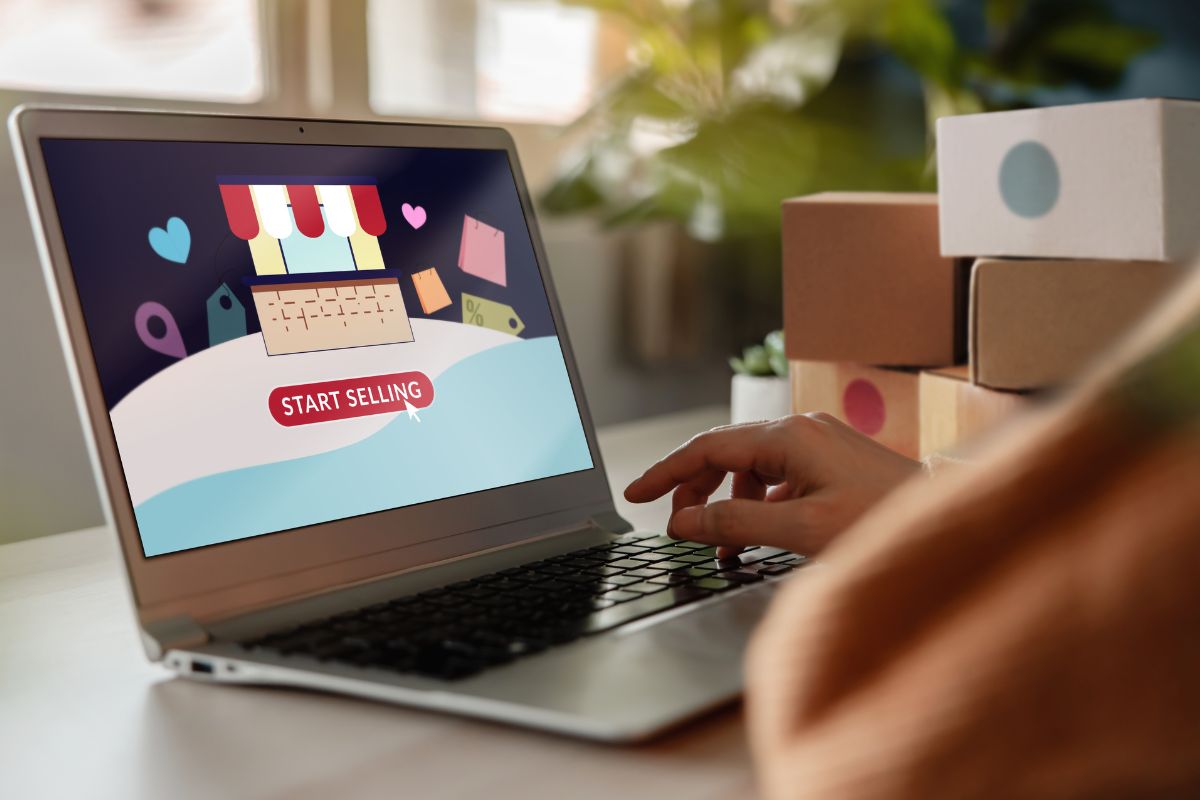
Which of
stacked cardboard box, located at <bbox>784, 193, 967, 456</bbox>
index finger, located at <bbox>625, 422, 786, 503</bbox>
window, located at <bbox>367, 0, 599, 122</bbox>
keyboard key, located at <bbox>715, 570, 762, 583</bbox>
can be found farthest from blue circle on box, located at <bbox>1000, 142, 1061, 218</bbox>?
window, located at <bbox>367, 0, 599, 122</bbox>

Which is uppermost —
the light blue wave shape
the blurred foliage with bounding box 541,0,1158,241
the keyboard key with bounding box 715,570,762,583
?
the blurred foliage with bounding box 541,0,1158,241

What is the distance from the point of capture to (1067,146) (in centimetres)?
113

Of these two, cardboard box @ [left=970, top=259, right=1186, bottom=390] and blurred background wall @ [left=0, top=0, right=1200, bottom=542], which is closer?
cardboard box @ [left=970, top=259, right=1186, bottom=390]

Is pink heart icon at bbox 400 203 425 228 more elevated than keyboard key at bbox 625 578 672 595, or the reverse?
pink heart icon at bbox 400 203 425 228

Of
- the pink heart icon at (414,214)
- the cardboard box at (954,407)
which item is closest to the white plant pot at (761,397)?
the cardboard box at (954,407)

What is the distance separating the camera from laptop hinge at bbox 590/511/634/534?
0.92 m

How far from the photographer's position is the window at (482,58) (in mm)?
1973

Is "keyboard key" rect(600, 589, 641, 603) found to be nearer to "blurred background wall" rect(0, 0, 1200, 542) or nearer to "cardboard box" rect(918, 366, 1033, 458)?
"cardboard box" rect(918, 366, 1033, 458)

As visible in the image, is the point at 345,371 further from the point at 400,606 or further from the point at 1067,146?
the point at 1067,146

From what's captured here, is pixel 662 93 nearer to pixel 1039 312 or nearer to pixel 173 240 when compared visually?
pixel 1039 312

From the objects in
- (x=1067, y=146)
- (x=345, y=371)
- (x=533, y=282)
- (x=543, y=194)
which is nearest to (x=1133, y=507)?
(x=345, y=371)

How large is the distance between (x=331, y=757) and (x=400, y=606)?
172mm

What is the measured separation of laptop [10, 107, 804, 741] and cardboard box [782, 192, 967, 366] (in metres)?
0.42

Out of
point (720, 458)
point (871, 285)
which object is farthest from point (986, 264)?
point (720, 458)
